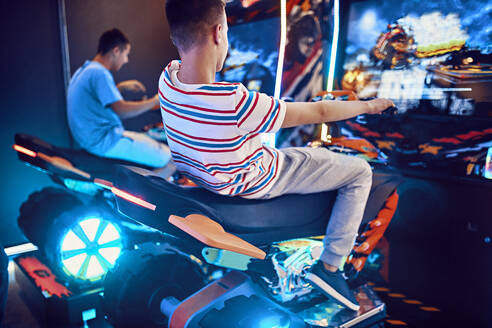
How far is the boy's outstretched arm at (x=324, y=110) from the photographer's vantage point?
1.24 m

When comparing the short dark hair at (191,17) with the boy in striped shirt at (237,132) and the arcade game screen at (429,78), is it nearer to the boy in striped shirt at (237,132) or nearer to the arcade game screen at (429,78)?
the boy in striped shirt at (237,132)

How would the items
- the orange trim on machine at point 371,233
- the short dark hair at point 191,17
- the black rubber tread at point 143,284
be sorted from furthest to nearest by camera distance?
the orange trim on machine at point 371,233 < the black rubber tread at point 143,284 < the short dark hair at point 191,17

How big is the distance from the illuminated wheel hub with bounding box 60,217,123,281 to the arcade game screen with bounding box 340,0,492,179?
170 centimetres

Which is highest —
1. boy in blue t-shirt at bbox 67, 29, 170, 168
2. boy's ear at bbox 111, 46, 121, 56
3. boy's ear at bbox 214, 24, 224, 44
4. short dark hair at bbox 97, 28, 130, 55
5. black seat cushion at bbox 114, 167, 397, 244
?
short dark hair at bbox 97, 28, 130, 55

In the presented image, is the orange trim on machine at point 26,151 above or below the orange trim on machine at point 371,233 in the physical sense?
above

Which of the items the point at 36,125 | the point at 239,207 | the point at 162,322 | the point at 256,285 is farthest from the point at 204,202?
the point at 36,125

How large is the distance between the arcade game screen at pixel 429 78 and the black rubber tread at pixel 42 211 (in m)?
1.95

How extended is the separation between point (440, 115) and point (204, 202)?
147cm

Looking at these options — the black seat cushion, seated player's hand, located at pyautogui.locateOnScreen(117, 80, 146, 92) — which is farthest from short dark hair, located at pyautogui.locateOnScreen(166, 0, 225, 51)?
seated player's hand, located at pyautogui.locateOnScreen(117, 80, 146, 92)

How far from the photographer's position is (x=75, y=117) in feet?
8.14

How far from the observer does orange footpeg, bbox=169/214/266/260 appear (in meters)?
1.09

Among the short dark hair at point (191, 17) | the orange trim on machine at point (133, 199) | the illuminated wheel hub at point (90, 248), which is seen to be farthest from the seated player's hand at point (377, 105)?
the illuminated wheel hub at point (90, 248)

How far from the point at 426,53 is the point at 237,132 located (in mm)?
1403

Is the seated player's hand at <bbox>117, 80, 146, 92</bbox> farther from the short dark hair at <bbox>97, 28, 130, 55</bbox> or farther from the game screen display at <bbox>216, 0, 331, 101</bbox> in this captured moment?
the game screen display at <bbox>216, 0, 331, 101</bbox>
